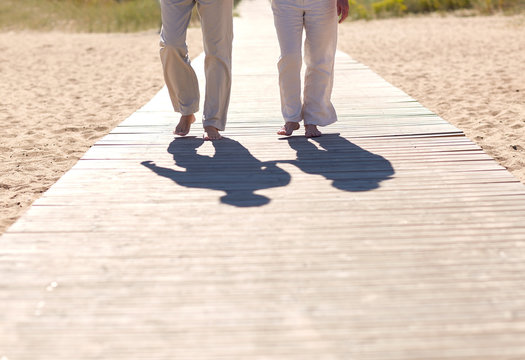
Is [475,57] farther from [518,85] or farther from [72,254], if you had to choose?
[72,254]

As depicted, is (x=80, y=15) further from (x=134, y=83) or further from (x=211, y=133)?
(x=211, y=133)

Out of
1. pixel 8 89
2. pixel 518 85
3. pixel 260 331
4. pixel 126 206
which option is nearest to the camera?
pixel 260 331

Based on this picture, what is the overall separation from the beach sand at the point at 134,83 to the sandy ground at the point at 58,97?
0.01 m

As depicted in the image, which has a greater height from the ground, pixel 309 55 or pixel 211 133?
pixel 309 55

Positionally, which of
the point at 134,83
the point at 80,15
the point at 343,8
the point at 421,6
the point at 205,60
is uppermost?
the point at 343,8

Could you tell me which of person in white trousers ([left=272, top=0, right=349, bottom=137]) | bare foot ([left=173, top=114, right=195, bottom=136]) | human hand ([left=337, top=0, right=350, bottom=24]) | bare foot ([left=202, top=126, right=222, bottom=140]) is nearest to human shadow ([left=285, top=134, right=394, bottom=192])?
→ person in white trousers ([left=272, top=0, right=349, bottom=137])

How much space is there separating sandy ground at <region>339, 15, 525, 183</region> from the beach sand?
0.04ft

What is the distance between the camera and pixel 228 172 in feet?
12.3

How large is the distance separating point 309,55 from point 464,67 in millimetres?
5137

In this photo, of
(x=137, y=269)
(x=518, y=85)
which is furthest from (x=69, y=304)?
(x=518, y=85)

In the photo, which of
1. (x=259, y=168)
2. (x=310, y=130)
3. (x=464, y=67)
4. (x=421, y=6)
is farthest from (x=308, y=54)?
(x=421, y=6)

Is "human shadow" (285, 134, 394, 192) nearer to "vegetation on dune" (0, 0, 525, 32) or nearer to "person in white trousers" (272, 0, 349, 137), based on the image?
"person in white trousers" (272, 0, 349, 137)

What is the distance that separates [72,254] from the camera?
8.64 feet

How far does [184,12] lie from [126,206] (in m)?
1.54
